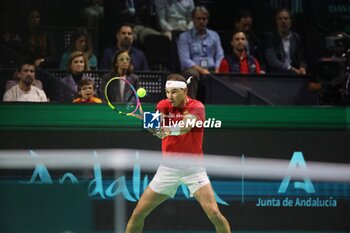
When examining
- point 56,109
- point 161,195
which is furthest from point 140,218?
point 56,109

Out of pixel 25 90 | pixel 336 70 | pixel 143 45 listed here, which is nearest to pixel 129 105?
pixel 143 45

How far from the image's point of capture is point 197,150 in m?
5.66

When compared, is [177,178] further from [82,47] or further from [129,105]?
[82,47]

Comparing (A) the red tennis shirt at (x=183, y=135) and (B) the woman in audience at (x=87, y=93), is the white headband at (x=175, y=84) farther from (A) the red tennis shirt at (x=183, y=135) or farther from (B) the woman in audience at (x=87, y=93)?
(B) the woman in audience at (x=87, y=93)

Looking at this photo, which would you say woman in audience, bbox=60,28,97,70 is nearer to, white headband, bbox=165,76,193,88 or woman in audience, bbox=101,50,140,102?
woman in audience, bbox=101,50,140,102

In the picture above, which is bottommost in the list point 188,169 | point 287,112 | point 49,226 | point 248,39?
point 49,226

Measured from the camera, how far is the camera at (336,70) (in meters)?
6.02

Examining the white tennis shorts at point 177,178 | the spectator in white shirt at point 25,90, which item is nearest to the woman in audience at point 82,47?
the spectator in white shirt at point 25,90

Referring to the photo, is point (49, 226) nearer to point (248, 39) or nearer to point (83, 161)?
point (83, 161)

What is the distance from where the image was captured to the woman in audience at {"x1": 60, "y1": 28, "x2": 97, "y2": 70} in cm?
580

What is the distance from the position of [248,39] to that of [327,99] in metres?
0.86

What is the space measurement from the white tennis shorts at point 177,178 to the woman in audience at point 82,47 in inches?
38.6

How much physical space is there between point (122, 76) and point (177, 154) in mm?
751

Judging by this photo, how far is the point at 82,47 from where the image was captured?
19.2 ft
